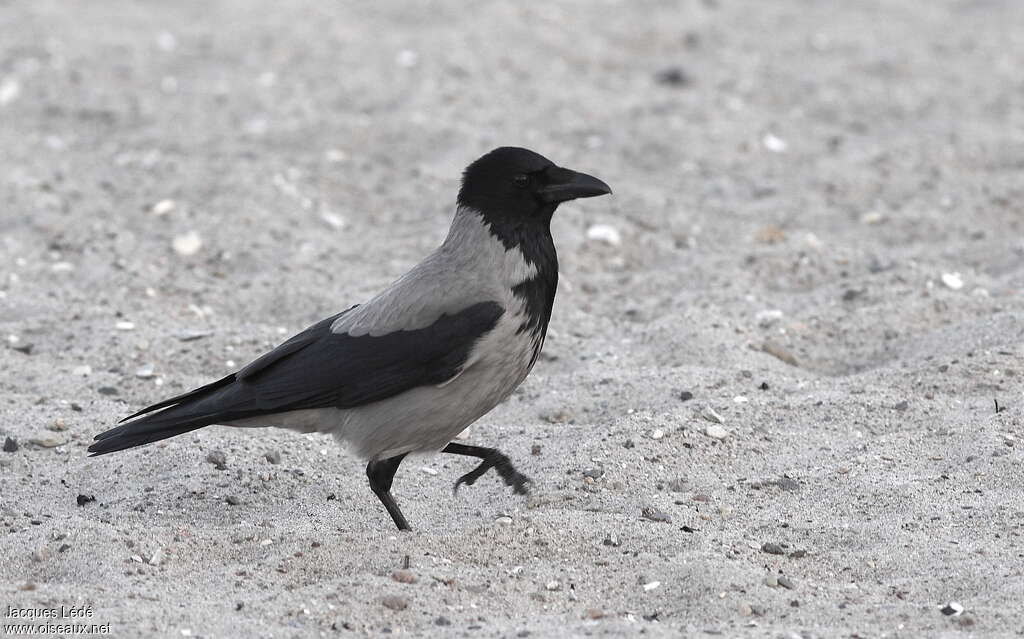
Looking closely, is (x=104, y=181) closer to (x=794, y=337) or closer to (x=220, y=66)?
(x=220, y=66)

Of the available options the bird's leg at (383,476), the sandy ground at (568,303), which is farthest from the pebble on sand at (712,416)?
the bird's leg at (383,476)

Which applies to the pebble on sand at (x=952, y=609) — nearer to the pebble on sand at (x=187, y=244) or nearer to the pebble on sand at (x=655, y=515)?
the pebble on sand at (x=655, y=515)

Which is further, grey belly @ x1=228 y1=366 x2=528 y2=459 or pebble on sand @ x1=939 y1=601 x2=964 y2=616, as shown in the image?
grey belly @ x1=228 y1=366 x2=528 y2=459

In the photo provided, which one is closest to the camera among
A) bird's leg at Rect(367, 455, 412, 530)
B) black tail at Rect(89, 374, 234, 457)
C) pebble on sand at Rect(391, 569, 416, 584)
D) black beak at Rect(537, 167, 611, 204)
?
pebble on sand at Rect(391, 569, 416, 584)

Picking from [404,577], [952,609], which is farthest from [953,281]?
[404,577]

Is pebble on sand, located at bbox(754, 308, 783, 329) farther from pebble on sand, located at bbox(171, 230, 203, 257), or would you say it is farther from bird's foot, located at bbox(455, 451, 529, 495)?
pebble on sand, located at bbox(171, 230, 203, 257)

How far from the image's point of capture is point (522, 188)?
16.7 feet

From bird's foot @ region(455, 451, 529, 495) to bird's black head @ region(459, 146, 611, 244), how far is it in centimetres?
84

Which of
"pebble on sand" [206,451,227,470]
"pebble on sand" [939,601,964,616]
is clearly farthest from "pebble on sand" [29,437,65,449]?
"pebble on sand" [939,601,964,616]

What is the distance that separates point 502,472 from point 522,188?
1.04 metres

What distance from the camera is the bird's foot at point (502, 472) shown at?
503 cm

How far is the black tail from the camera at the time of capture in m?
4.72

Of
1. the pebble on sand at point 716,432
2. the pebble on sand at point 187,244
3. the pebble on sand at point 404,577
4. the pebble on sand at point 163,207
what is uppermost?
the pebble on sand at point 404,577

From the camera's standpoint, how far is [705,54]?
35.9 feet
